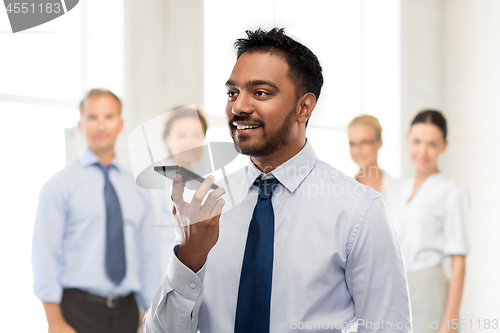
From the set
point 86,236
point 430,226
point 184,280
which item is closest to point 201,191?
point 184,280

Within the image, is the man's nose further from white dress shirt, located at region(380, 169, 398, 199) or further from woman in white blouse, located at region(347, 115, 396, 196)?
white dress shirt, located at region(380, 169, 398, 199)

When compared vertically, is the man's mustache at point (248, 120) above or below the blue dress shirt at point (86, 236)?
above

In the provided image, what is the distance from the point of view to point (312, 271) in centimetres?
69

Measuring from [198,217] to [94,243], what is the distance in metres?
1.29

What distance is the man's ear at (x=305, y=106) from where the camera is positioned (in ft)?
2.69

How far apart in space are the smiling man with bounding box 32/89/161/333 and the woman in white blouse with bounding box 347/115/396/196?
122 centimetres

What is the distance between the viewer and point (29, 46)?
6.12 feet

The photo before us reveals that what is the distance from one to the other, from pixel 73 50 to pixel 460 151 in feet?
7.52

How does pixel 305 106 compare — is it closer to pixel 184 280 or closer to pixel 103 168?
pixel 184 280

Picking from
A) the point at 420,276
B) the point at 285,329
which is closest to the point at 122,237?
the point at 285,329

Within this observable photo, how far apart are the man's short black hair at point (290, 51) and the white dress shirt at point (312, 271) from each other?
17 cm

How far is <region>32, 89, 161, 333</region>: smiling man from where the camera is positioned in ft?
5.53

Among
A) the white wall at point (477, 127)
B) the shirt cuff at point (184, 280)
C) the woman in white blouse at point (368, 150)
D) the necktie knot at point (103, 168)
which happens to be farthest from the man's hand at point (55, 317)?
the white wall at point (477, 127)

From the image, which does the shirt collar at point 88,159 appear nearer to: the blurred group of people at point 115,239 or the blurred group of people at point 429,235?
the blurred group of people at point 115,239
